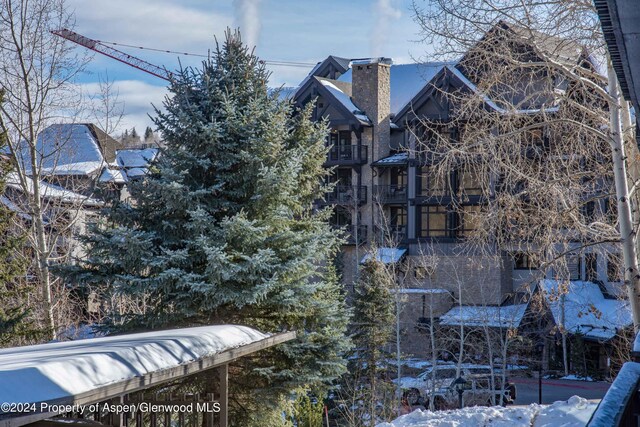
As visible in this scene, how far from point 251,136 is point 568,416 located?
7460mm

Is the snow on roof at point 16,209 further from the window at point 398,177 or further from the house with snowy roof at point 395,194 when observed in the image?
the window at point 398,177

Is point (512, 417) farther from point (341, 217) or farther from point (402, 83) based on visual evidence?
point (402, 83)

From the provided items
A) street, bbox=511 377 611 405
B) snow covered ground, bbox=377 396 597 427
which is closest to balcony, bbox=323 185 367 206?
street, bbox=511 377 611 405

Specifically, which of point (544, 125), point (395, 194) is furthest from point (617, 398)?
point (395, 194)

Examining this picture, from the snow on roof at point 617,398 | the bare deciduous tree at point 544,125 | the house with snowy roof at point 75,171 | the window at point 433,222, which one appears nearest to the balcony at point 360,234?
the window at point 433,222

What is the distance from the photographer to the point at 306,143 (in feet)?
50.5

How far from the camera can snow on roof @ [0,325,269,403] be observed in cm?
525

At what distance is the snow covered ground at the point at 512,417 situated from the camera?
389 inches

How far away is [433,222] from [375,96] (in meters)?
7.62

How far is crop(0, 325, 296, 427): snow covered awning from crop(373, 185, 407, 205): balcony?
3079cm

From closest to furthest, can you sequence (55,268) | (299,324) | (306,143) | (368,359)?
(55,268)
(299,324)
(306,143)
(368,359)

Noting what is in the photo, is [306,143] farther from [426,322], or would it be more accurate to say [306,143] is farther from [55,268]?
[426,322]

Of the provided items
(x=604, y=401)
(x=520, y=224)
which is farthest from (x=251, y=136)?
(x=604, y=401)

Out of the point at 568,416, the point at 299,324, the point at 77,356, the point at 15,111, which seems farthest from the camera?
the point at 15,111
